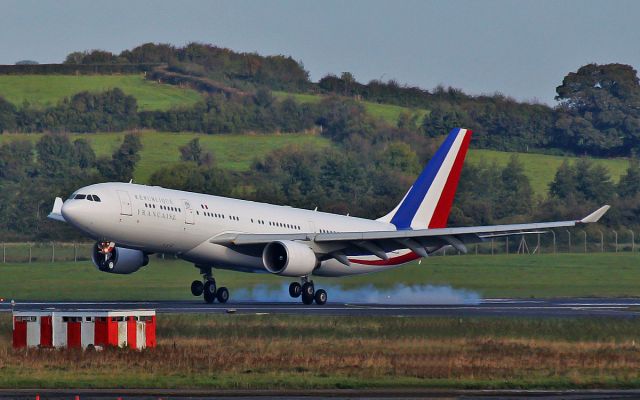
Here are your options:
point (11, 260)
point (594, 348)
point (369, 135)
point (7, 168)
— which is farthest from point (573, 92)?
point (594, 348)

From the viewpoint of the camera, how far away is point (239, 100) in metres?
131

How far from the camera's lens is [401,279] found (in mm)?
63344

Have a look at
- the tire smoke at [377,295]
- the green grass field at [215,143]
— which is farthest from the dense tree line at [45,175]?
the tire smoke at [377,295]

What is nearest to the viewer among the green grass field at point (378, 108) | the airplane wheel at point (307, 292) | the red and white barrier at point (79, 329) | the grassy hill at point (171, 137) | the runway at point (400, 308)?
the red and white barrier at point (79, 329)

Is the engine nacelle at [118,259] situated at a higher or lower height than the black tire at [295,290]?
higher

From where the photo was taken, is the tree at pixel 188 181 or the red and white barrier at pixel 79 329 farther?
the tree at pixel 188 181

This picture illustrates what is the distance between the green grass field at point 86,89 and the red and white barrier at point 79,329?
102056 mm

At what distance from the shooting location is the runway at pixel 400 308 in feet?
166

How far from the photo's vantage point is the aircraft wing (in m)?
55.5

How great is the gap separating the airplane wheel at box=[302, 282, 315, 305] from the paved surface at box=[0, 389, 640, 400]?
27620mm

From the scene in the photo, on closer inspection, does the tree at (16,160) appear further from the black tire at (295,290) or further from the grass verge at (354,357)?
the grass verge at (354,357)

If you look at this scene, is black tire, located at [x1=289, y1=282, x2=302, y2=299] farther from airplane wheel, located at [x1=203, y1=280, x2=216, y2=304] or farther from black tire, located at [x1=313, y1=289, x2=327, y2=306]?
airplane wheel, located at [x1=203, y1=280, x2=216, y2=304]

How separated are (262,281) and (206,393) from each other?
3519cm

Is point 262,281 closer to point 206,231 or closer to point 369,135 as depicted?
point 206,231
